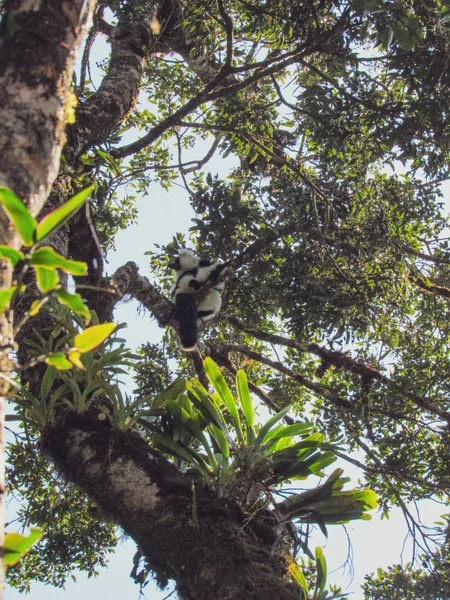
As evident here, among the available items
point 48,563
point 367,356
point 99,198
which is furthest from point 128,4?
point 48,563

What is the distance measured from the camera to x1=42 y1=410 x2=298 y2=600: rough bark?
6.19ft

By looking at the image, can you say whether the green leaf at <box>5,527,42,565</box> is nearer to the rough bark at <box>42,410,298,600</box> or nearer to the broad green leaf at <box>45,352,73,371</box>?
the broad green leaf at <box>45,352,73,371</box>

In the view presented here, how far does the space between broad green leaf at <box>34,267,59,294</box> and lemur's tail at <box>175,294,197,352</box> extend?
11.8ft

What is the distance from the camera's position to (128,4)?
15.8ft

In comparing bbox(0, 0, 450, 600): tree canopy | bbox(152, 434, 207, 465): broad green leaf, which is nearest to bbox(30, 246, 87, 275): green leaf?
bbox(0, 0, 450, 600): tree canopy

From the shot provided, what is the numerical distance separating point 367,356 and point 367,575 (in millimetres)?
2859

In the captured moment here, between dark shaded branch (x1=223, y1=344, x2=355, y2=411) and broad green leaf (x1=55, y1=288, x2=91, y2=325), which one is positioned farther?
dark shaded branch (x1=223, y1=344, x2=355, y2=411)

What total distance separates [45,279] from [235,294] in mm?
4238

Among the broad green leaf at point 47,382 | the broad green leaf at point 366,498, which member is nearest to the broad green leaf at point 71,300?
the broad green leaf at point 47,382

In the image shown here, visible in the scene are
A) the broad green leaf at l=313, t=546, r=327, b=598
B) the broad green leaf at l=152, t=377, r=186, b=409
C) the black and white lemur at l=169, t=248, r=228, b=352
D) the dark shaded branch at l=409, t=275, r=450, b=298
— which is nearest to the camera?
the broad green leaf at l=313, t=546, r=327, b=598

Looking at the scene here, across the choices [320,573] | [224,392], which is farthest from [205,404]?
[320,573]

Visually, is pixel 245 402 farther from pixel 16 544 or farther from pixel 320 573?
pixel 16 544

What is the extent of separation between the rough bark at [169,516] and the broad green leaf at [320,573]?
282 mm

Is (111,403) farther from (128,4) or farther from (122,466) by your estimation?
(128,4)
